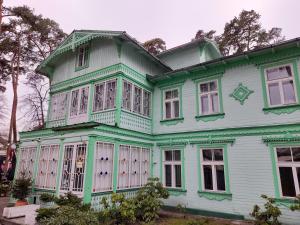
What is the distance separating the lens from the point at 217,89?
10.1 metres

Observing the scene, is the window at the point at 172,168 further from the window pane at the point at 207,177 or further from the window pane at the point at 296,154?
the window pane at the point at 296,154

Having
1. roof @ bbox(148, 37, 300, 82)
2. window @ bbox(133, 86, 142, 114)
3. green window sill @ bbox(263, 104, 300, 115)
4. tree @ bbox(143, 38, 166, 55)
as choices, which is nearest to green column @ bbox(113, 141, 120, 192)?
window @ bbox(133, 86, 142, 114)

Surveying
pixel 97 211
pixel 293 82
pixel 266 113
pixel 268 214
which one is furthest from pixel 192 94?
pixel 97 211

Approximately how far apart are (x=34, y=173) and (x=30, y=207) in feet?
8.86

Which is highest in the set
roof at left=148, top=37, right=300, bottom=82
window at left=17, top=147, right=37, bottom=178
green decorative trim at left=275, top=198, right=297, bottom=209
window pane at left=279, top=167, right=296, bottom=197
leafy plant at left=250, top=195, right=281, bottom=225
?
roof at left=148, top=37, right=300, bottom=82

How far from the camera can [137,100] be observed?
11.0 metres

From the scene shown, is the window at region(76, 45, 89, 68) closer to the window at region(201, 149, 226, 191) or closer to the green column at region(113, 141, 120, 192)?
the green column at region(113, 141, 120, 192)

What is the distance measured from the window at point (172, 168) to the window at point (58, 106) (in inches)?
240

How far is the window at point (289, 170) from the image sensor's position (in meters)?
7.59

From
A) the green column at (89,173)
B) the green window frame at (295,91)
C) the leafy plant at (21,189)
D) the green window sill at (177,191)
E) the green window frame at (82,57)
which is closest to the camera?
the green column at (89,173)

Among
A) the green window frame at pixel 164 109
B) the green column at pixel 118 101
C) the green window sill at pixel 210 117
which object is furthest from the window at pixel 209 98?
the green column at pixel 118 101

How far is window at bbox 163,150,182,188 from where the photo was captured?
34.1 ft

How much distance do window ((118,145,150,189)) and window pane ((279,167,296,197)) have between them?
5.82 m

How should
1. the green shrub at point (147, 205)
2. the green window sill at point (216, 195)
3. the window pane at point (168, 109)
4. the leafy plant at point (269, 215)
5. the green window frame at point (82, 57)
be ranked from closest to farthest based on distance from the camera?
the leafy plant at point (269, 215) → the green shrub at point (147, 205) → the green window sill at point (216, 195) → the window pane at point (168, 109) → the green window frame at point (82, 57)
